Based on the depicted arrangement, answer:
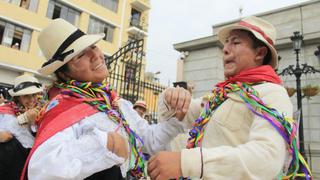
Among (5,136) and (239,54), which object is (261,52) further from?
(5,136)

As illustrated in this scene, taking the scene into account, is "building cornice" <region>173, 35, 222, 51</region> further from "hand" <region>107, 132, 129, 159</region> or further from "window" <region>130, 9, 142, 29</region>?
"window" <region>130, 9, 142, 29</region>

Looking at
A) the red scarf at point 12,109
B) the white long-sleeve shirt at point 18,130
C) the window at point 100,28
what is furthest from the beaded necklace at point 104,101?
the window at point 100,28

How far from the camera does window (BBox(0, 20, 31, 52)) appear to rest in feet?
55.0

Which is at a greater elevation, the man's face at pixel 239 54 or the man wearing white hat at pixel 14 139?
the man's face at pixel 239 54

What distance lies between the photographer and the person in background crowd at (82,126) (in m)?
1.27

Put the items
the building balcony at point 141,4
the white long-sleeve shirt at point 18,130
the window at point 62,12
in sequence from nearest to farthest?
the white long-sleeve shirt at point 18,130 < the window at point 62,12 < the building balcony at point 141,4

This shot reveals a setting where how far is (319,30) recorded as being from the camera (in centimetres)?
805

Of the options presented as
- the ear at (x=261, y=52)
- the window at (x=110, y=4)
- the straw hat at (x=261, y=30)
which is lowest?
the ear at (x=261, y=52)

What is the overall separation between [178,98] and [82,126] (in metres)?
0.65

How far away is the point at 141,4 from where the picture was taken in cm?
2527

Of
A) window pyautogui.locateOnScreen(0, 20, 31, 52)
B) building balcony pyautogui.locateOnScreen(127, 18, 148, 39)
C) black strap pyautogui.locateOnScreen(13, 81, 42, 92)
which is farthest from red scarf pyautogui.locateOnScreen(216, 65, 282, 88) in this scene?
building balcony pyautogui.locateOnScreen(127, 18, 148, 39)

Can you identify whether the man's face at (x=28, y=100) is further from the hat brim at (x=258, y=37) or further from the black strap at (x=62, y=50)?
the hat brim at (x=258, y=37)

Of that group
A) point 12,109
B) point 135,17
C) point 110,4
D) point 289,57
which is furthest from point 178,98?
point 135,17

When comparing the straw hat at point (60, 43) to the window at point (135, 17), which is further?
the window at point (135, 17)
